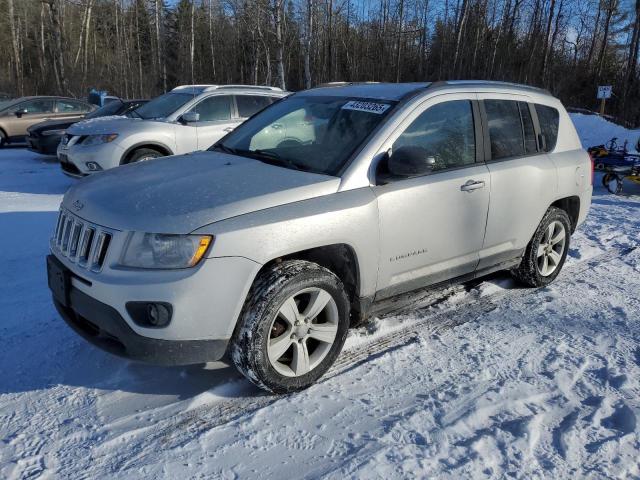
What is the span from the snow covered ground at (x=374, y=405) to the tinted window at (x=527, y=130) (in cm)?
128

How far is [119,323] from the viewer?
2.71m

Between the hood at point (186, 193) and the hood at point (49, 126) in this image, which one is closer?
the hood at point (186, 193)

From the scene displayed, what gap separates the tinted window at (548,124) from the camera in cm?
462

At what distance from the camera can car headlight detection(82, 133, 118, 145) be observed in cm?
824

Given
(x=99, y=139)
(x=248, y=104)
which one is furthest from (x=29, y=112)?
(x=248, y=104)

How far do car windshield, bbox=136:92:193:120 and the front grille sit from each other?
5877 mm

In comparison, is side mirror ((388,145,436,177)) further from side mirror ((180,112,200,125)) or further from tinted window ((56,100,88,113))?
tinted window ((56,100,88,113))

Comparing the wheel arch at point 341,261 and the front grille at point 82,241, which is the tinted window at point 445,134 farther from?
the front grille at point 82,241

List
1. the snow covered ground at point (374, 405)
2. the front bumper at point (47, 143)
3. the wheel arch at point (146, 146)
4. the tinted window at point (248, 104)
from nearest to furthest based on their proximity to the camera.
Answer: the snow covered ground at point (374, 405) < the wheel arch at point (146, 146) < the tinted window at point (248, 104) < the front bumper at point (47, 143)

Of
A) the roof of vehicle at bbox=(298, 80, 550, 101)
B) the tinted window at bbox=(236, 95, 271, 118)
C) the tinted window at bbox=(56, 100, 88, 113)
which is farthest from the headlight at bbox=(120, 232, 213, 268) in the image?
the tinted window at bbox=(56, 100, 88, 113)

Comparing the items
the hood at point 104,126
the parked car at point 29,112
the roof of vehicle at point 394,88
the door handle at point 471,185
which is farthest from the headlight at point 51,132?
the door handle at point 471,185

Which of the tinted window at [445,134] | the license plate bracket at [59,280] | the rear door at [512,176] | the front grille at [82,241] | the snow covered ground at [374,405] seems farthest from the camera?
the rear door at [512,176]

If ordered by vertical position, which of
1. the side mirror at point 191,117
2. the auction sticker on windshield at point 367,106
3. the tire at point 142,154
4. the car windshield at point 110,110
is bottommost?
the tire at point 142,154

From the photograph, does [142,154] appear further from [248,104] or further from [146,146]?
[248,104]
